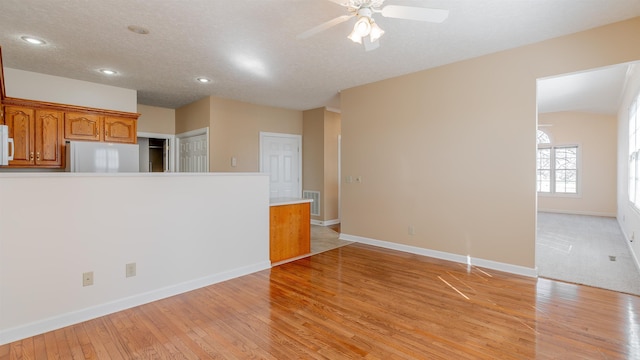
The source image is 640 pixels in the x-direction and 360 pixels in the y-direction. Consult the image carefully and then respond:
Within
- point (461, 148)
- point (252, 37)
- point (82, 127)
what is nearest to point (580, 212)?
point (461, 148)

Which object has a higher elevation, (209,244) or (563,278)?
(209,244)

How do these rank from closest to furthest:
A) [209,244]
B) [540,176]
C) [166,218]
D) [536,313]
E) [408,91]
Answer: [536,313] < [166,218] < [209,244] < [408,91] < [540,176]

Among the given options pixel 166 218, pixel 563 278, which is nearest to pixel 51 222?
pixel 166 218

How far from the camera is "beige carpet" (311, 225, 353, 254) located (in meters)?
4.82

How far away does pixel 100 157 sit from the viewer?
4.40 metres

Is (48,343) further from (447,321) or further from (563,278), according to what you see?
(563,278)

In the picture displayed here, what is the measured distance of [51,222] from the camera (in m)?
2.40

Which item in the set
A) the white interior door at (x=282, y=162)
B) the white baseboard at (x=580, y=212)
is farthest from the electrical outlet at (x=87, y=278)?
the white baseboard at (x=580, y=212)

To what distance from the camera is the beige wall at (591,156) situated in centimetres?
765

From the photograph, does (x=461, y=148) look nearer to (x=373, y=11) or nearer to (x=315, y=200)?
(x=373, y=11)

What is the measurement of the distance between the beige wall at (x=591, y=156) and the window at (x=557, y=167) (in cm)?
14

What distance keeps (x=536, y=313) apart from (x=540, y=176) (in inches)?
309

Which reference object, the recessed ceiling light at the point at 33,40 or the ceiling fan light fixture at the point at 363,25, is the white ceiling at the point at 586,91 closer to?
the ceiling fan light fixture at the point at 363,25

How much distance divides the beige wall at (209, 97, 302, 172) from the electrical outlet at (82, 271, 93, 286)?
3273 mm
